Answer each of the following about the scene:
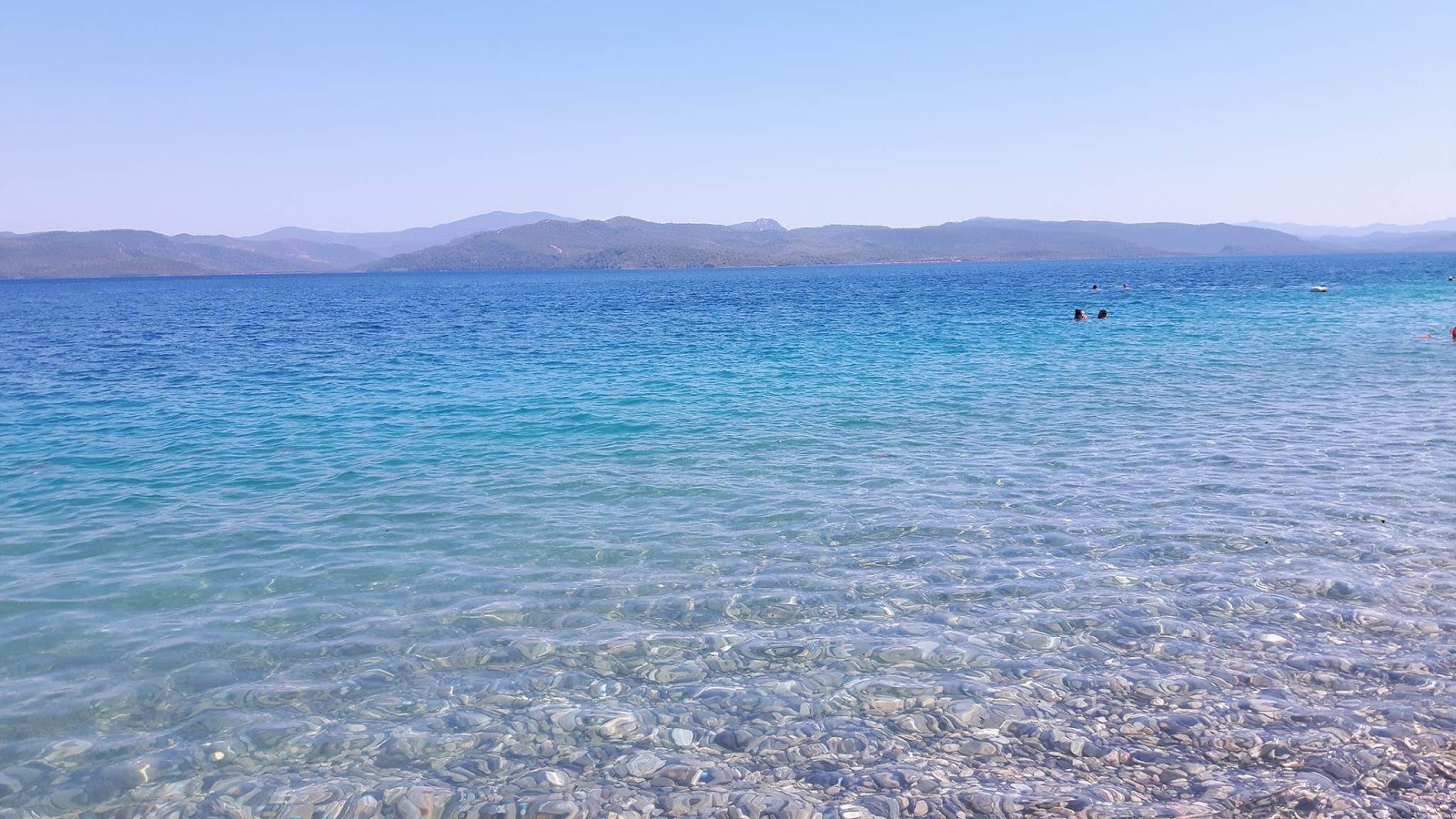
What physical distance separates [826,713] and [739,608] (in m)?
2.22

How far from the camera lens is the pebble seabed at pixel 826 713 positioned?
585 cm

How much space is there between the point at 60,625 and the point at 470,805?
590 centimetres

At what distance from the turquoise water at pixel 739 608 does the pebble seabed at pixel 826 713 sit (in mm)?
35

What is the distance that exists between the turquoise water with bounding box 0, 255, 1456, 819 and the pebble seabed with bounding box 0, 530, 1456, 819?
35 mm

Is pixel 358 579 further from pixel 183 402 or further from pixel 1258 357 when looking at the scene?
pixel 1258 357

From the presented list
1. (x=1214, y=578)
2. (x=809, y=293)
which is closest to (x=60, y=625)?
(x=1214, y=578)

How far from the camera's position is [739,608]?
8961 millimetres

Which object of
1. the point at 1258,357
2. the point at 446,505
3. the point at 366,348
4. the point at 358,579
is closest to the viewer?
the point at 358,579

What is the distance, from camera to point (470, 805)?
5891 mm

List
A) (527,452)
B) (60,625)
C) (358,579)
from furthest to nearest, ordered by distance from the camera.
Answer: (527,452)
(358,579)
(60,625)

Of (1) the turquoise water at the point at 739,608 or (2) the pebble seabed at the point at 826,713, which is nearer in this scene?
(2) the pebble seabed at the point at 826,713

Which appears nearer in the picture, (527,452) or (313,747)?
(313,747)

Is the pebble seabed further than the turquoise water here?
No

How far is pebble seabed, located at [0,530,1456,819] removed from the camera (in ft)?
19.2
